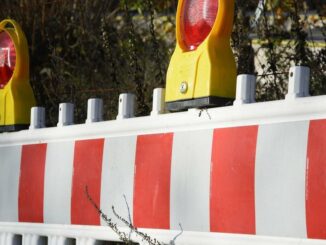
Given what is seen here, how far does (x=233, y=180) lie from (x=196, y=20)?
2.01 feet

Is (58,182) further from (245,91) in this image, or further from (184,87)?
(245,91)

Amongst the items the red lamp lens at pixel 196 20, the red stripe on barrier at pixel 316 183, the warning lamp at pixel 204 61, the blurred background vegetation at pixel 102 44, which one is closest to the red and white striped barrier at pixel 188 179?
the red stripe on barrier at pixel 316 183

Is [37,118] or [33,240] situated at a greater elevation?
[37,118]

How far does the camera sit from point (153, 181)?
118 inches

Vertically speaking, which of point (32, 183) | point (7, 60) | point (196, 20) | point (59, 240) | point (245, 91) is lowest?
point (59, 240)

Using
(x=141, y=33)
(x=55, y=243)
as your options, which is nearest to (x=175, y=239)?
(x=55, y=243)

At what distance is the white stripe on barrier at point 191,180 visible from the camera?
9.12 feet

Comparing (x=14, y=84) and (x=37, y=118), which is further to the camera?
(x=14, y=84)

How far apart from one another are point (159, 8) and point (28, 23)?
1.10m

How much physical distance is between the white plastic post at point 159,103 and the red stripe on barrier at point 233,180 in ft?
1.18

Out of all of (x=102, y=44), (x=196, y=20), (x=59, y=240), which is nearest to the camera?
(x=196, y=20)

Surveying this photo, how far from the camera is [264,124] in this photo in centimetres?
260

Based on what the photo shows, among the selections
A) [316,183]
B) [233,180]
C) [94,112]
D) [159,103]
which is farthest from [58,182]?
[316,183]

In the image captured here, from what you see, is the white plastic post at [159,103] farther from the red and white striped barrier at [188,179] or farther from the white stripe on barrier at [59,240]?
the white stripe on barrier at [59,240]
